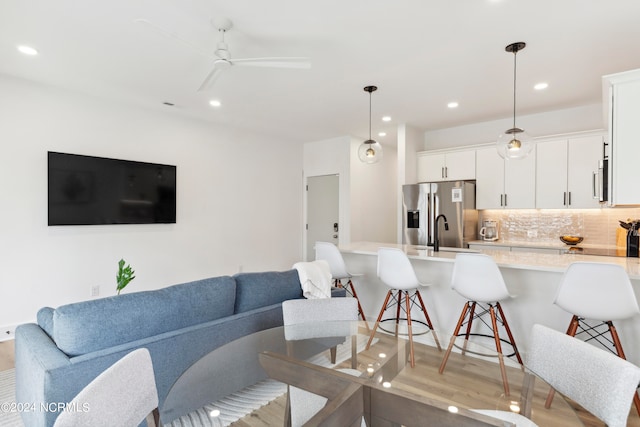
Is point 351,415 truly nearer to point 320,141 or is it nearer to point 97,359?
point 97,359

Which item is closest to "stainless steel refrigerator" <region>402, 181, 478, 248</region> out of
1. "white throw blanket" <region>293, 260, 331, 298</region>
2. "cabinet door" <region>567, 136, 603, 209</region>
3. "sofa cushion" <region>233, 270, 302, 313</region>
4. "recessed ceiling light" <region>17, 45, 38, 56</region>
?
"cabinet door" <region>567, 136, 603, 209</region>

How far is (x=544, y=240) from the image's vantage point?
471 centimetres

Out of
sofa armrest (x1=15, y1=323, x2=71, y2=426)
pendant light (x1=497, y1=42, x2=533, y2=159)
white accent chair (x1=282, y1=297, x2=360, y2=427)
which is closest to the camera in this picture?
sofa armrest (x1=15, y1=323, x2=71, y2=426)

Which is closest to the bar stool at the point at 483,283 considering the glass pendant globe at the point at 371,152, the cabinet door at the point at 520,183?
the glass pendant globe at the point at 371,152

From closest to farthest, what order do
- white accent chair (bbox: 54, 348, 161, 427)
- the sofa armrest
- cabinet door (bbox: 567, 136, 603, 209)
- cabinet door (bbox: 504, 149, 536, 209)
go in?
1. white accent chair (bbox: 54, 348, 161, 427)
2. the sofa armrest
3. cabinet door (bbox: 567, 136, 603, 209)
4. cabinet door (bbox: 504, 149, 536, 209)

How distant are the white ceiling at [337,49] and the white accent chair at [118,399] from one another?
2183mm

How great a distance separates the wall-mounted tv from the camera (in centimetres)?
369

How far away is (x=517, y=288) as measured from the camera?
9.64 feet

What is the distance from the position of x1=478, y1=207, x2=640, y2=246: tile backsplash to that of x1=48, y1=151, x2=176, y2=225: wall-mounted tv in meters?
4.61

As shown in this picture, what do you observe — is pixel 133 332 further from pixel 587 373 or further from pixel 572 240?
pixel 572 240

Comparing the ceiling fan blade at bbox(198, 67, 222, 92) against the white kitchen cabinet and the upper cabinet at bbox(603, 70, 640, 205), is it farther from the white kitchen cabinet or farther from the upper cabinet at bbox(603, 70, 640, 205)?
the white kitchen cabinet

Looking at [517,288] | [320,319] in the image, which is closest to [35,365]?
[320,319]

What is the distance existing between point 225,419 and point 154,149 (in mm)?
4010

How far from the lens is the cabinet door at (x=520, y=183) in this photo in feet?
14.8
